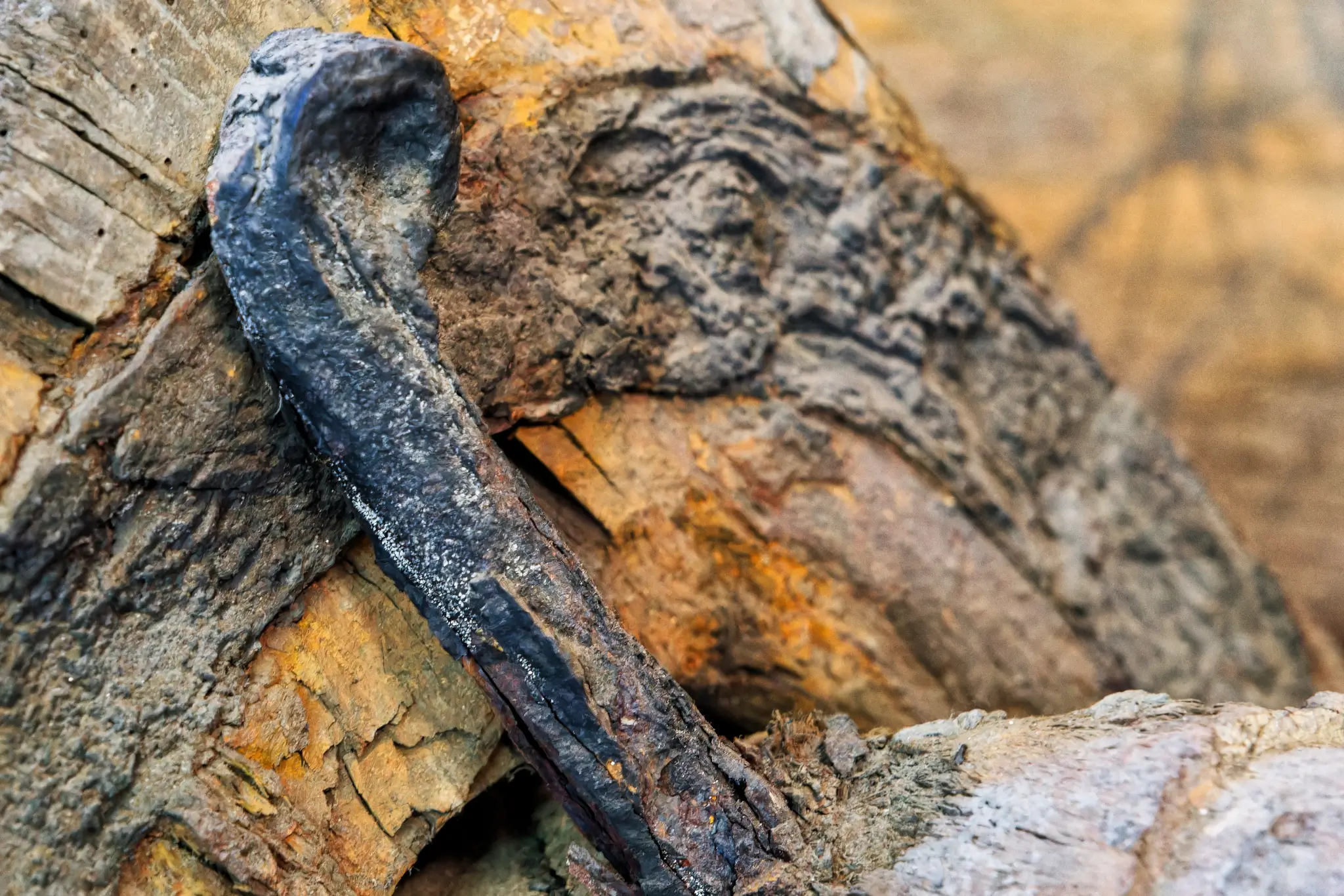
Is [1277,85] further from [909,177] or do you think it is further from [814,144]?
[814,144]

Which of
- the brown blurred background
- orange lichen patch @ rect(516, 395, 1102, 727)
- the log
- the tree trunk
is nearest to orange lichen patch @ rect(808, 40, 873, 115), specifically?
the tree trunk

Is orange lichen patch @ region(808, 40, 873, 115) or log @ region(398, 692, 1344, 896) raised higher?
orange lichen patch @ region(808, 40, 873, 115)

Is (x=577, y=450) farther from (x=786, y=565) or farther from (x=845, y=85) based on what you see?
(x=845, y=85)

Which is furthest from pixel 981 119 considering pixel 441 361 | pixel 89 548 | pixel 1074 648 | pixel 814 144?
pixel 89 548

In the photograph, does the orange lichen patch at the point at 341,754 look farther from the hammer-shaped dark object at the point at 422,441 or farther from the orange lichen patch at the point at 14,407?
the orange lichen patch at the point at 14,407

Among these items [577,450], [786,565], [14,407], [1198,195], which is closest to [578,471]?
[577,450]

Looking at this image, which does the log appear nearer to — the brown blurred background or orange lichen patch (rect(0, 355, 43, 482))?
orange lichen patch (rect(0, 355, 43, 482))

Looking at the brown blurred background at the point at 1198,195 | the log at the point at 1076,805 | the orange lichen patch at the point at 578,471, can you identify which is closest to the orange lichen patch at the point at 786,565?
the orange lichen patch at the point at 578,471
